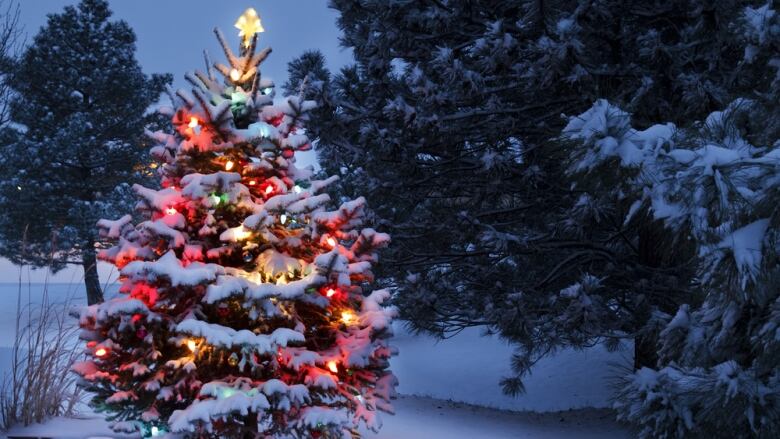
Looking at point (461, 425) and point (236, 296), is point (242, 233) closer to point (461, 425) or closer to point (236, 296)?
point (236, 296)

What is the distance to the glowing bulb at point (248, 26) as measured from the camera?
4.97 m

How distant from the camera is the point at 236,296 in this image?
4.14 meters

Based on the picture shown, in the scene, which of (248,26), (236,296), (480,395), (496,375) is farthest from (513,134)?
(496,375)

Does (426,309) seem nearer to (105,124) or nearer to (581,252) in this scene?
(581,252)

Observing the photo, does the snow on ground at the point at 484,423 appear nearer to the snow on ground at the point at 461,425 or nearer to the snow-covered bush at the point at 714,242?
the snow on ground at the point at 461,425

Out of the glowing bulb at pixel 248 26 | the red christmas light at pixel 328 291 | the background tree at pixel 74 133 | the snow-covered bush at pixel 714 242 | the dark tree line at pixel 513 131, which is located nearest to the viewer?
the snow-covered bush at pixel 714 242

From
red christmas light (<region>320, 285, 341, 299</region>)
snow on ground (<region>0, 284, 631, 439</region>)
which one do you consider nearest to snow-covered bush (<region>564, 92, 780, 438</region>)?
snow on ground (<region>0, 284, 631, 439</region>)

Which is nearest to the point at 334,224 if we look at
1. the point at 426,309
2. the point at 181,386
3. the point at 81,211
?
the point at 181,386

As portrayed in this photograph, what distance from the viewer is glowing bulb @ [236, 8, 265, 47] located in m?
4.97

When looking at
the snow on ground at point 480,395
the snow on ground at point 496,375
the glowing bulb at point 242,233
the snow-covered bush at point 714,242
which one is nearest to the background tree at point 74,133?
the snow on ground at point 480,395

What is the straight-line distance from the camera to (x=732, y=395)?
256cm

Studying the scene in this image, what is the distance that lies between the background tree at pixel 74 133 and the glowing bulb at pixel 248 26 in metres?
14.7

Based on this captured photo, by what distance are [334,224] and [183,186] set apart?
107 cm

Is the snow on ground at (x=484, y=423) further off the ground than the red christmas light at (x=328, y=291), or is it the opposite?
the red christmas light at (x=328, y=291)
